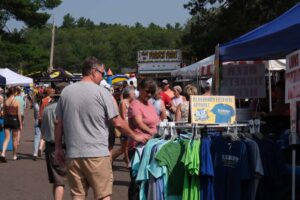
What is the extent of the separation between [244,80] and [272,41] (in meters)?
3.28

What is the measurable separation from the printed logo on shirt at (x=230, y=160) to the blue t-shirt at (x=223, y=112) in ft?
2.42

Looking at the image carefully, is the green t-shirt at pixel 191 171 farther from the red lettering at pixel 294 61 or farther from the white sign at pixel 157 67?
the white sign at pixel 157 67

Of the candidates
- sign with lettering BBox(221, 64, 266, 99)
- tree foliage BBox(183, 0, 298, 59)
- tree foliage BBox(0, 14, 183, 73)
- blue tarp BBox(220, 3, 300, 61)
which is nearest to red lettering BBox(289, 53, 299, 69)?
blue tarp BBox(220, 3, 300, 61)

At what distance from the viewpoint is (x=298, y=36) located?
6543 millimetres

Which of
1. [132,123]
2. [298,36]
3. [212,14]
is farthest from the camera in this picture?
[212,14]

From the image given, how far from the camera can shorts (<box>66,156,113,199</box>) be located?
5.86m

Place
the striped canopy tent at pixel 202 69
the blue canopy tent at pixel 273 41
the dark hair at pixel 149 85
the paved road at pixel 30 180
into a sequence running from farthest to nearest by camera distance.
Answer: the striped canopy tent at pixel 202 69 → the paved road at pixel 30 180 → the dark hair at pixel 149 85 → the blue canopy tent at pixel 273 41

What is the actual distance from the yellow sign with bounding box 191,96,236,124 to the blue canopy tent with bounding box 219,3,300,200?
0.84m

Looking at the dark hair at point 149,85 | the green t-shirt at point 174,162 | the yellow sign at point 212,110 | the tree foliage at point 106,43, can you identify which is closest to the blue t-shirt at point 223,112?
the yellow sign at point 212,110

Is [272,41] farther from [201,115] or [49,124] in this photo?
[49,124]

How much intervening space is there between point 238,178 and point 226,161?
0.67 feet

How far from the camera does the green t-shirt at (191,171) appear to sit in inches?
242

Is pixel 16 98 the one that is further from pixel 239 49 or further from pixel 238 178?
pixel 238 178

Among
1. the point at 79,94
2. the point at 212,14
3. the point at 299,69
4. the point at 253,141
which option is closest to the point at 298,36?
the point at 299,69
